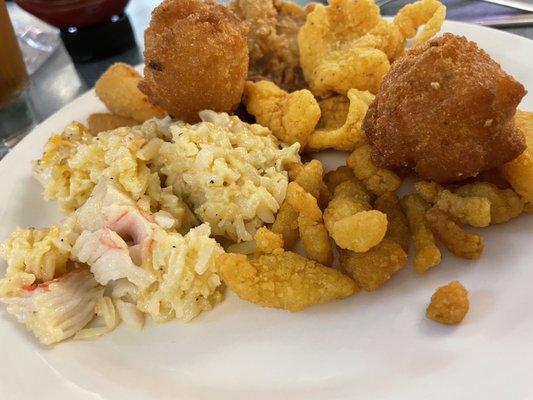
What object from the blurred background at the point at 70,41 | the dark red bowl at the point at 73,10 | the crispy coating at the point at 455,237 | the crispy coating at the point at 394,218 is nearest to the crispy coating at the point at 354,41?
the crispy coating at the point at 394,218

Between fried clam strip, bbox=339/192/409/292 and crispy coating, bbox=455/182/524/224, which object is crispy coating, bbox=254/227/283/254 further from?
crispy coating, bbox=455/182/524/224

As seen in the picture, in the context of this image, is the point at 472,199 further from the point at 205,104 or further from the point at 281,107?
the point at 205,104

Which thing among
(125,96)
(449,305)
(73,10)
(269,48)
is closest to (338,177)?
(449,305)

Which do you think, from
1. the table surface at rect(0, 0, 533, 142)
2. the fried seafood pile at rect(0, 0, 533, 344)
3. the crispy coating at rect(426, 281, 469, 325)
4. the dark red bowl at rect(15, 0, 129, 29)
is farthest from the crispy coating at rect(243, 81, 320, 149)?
the dark red bowl at rect(15, 0, 129, 29)

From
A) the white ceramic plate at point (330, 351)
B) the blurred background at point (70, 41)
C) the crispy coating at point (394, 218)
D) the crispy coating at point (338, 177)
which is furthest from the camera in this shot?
the blurred background at point (70, 41)

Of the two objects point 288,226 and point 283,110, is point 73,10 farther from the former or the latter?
Result: point 288,226

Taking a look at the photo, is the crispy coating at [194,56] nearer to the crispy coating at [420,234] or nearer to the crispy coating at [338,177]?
the crispy coating at [338,177]

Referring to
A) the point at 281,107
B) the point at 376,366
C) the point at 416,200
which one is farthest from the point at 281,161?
the point at 376,366
